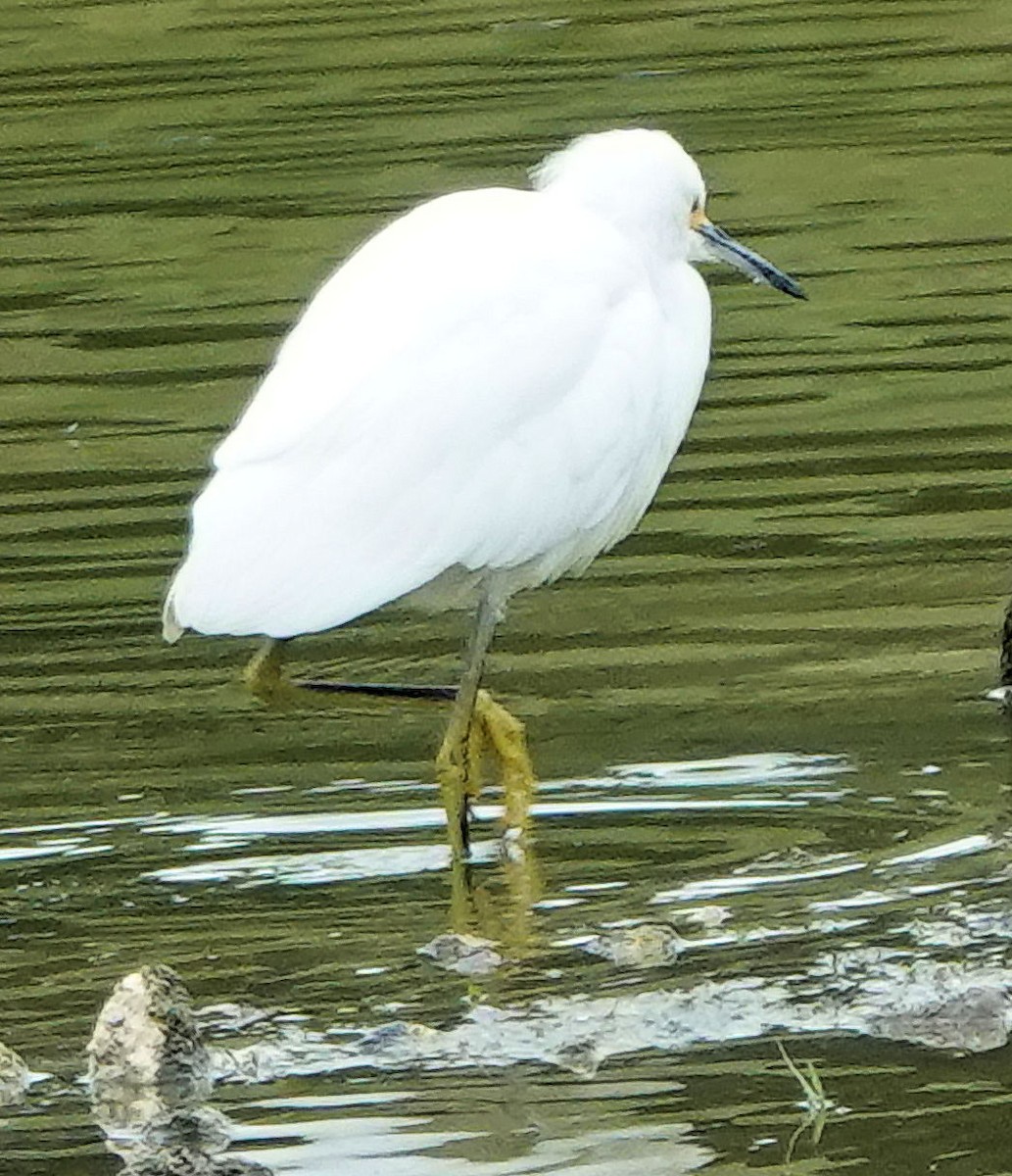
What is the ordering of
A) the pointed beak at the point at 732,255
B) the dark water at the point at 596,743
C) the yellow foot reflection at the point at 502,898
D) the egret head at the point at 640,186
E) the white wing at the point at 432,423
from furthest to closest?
the pointed beak at the point at 732,255 → the egret head at the point at 640,186 → the white wing at the point at 432,423 → the yellow foot reflection at the point at 502,898 → the dark water at the point at 596,743

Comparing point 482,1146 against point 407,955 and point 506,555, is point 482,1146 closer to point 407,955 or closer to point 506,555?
point 407,955

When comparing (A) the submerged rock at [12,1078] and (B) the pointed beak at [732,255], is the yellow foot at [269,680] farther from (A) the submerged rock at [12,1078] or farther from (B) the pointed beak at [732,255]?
(A) the submerged rock at [12,1078]

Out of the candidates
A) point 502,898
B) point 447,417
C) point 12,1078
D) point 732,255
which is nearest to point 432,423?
point 447,417

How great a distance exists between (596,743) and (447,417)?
113 centimetres

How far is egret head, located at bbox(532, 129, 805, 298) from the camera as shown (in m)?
7.36

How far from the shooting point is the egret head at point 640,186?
24.2 ft

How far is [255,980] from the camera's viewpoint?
646cm

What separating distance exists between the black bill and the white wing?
38cm

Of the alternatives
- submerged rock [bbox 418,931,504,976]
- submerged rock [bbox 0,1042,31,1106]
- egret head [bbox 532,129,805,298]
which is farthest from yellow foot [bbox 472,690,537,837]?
submerged rock [bbox 0,1042,31,1106]

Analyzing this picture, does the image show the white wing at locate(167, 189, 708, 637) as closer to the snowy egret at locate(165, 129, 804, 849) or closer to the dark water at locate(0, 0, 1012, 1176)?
the snowy egret at locate(165, 129, 804, 849)

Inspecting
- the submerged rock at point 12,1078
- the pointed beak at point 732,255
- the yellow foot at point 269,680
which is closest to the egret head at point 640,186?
the pointed beak at point 732,255

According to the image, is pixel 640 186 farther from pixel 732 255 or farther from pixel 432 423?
pixel 432 423

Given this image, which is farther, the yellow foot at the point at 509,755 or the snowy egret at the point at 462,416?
the yellow foot at the point at 509,755

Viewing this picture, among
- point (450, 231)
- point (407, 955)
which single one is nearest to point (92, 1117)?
point (407, 955)
